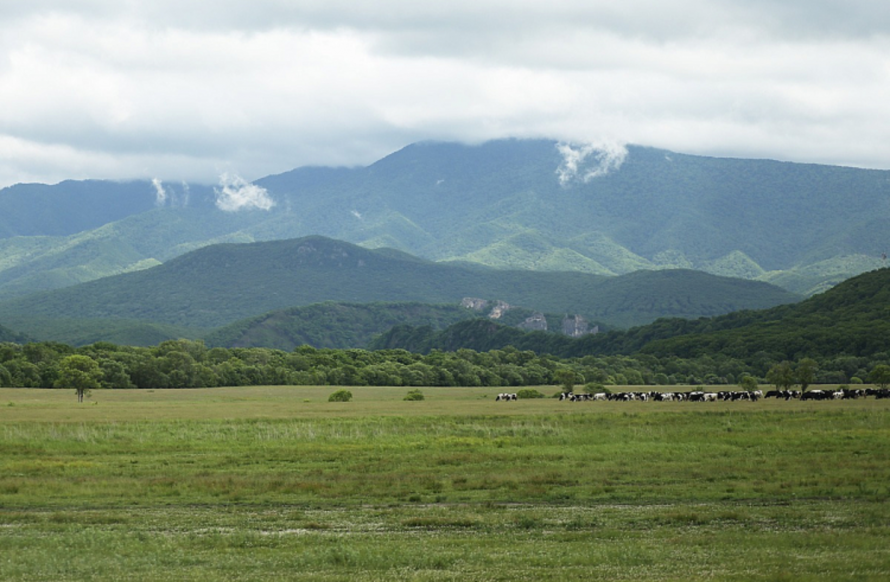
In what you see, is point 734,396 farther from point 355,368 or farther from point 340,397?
point 355,368

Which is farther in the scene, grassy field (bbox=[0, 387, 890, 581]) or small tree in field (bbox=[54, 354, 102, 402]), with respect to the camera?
small tree in field (bbox=[54, 354, 102, 402])

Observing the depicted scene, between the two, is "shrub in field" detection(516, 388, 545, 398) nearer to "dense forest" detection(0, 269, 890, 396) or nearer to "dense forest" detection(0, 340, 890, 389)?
"dense forest" detection(0, 340, 890, 389)

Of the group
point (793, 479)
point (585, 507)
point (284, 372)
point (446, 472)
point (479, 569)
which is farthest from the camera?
point (284, 372)

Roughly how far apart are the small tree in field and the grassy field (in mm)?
33173

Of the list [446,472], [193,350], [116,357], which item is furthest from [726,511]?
[193,350]

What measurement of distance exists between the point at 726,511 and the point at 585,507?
4640 millimetres

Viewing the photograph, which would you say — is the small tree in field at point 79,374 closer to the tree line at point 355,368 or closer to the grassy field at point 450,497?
the tree line at point 355,368

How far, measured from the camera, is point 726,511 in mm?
31156

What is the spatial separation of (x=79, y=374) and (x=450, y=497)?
7596 centimetres

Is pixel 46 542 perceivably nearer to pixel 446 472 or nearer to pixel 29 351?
pixel 446 472

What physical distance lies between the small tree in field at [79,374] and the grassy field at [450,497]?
33173mm

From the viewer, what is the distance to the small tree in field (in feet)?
337

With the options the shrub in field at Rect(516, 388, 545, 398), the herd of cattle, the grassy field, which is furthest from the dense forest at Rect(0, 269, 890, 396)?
the grassy field

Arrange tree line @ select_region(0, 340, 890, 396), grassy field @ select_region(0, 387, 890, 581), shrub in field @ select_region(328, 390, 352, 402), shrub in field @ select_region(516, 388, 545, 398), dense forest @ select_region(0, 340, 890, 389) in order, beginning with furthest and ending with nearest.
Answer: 1. dense forest @ select_region(0, 340, 890, 389)
2. tree line @ select_region(0, 340, 890, 396)
3. shrub in field @ select_region(516, 388, 545, 398)
4. shrub in field @ select_region(328, 390, 352, 402)
5. grassy field @ select_region(0, 387, 890, 581)
